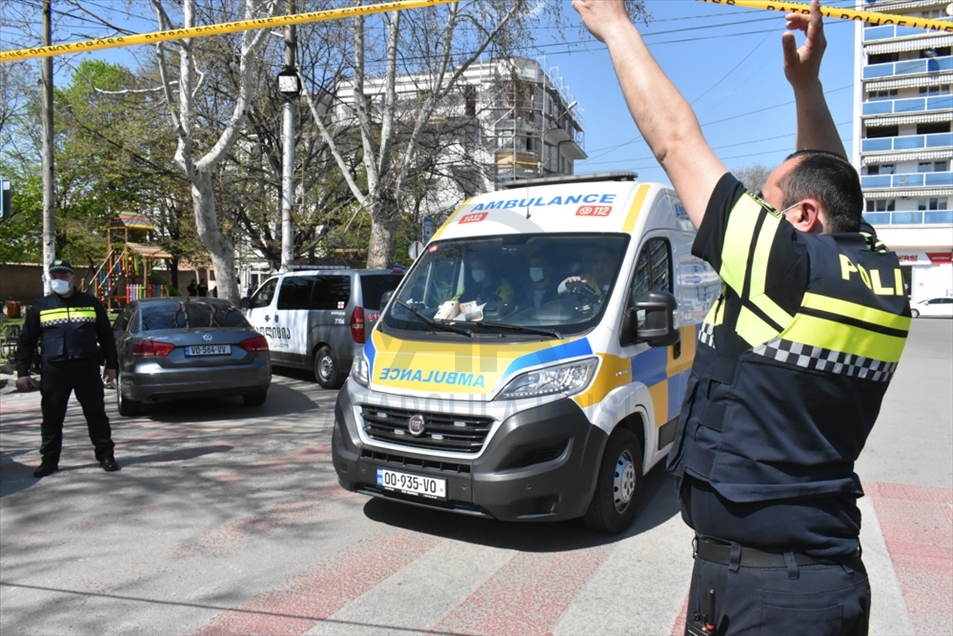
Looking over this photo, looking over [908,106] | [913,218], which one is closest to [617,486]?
[913,218]

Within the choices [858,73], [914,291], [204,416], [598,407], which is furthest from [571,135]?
[598,407]

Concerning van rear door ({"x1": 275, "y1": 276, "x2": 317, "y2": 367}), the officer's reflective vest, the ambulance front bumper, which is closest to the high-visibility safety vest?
the officer's reflective vest

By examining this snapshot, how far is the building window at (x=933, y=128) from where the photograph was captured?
51.4 metres

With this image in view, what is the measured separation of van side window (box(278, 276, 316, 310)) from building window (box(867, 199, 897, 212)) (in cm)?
4907

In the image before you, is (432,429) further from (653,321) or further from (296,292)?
(296,292)

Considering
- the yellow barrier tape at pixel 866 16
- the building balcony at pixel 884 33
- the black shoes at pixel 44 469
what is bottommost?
the black shoes at pixel 44 469

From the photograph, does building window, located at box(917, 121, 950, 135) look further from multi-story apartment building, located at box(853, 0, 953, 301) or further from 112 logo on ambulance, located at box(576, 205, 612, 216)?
112 logo on ambulance, located at box(576, 205, 612, 216)

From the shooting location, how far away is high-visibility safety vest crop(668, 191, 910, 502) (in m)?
1.69

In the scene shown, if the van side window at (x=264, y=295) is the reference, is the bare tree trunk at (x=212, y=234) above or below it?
above

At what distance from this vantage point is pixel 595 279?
212 inches

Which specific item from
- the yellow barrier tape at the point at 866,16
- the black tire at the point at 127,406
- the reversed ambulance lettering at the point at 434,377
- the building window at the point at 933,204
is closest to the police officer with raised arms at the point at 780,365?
the yellow barrier tape at the point at 866,16

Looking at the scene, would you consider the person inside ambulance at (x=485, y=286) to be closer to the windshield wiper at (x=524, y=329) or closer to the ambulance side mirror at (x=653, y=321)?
the windshield wiper at (x=524, y=329)

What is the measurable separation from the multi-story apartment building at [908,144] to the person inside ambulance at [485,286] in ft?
165

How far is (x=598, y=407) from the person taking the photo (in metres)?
4.80
